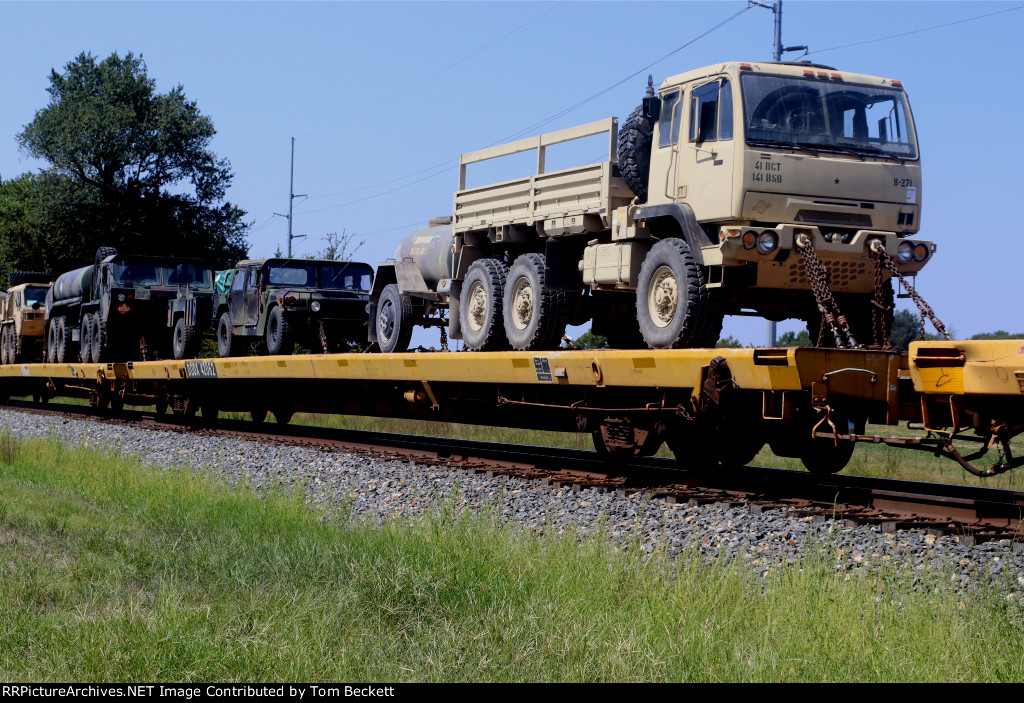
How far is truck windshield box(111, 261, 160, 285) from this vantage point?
2356cm

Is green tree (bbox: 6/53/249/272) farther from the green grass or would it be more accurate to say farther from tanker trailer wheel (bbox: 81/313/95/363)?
the green grass

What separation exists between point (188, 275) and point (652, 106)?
16.4 meters

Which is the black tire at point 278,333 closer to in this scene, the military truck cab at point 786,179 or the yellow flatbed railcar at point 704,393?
the yellow flatbed railcar at point 704,393

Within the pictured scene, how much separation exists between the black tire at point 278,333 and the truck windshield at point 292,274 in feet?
2.37

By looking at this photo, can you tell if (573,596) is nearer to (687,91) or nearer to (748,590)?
(748,590)

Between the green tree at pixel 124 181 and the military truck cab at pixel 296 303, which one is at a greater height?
the green tree at pixel 124 181

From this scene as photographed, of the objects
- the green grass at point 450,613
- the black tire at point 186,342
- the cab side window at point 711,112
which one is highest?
the cab side window at point 711,112

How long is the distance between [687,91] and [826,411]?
3501 millimetres

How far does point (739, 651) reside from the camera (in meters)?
5.02

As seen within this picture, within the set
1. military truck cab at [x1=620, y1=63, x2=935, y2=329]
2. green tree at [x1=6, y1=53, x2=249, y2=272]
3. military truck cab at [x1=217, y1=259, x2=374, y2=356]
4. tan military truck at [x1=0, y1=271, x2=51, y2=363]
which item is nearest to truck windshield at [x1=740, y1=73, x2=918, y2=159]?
military truck cab at [x1=620, y1=63, x2=935, y2=329]

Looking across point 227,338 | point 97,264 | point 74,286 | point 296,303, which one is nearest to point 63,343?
point 74,286

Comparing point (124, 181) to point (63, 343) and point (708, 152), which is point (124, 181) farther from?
point (708, 152)

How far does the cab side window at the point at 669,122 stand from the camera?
9992 mm

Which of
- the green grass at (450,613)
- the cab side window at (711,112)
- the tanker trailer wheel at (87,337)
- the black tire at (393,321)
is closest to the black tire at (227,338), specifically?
the tanker trailer wheel at (87,337)
